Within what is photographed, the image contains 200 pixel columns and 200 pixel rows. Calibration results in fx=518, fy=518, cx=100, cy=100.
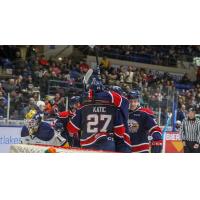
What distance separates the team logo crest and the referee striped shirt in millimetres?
1818

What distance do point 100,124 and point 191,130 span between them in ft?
7.33

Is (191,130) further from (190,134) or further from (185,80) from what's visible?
(185,80)

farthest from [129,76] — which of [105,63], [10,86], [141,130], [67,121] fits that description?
[141,130]

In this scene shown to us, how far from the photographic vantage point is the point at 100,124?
5.02m

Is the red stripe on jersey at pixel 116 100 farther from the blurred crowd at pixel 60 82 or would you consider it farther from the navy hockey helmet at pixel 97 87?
the blurred crowd at pixel 60 82

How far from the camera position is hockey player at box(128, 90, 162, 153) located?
16.8ft

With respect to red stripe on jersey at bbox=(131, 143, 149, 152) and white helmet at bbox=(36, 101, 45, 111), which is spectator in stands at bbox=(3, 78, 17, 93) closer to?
white helmet at bbox=(36, 101, 45, 111)

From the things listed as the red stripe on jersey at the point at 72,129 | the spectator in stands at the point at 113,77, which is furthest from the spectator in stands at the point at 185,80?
the red stripe on jersey at the point at 72,129

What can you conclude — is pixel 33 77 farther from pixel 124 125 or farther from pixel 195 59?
pixel 195 59

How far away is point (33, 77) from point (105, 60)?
1.51 meters

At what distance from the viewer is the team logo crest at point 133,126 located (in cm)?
512

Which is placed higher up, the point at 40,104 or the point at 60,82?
the point at 60,82

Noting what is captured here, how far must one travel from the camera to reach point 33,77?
740 cm
